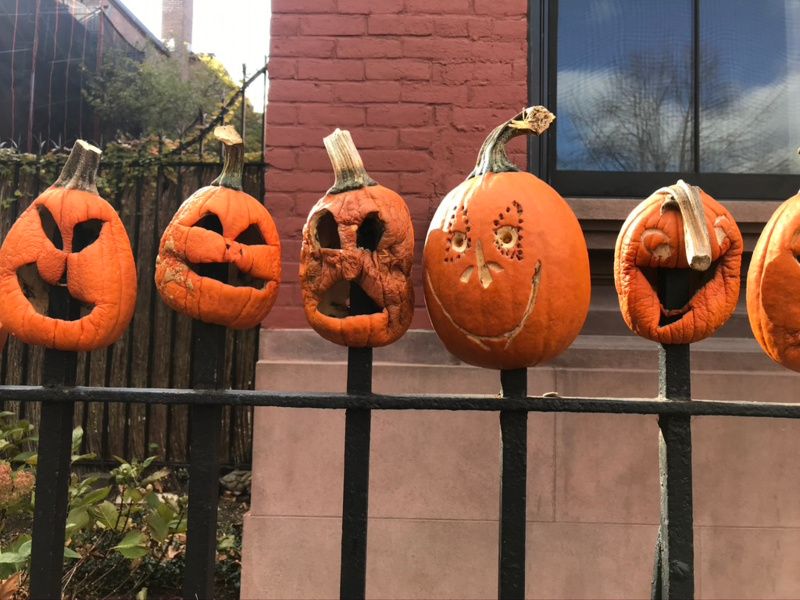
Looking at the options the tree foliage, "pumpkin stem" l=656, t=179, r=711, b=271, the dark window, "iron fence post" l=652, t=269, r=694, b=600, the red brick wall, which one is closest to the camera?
"pumpkin stem" l=656, t=179, r=711, b=271

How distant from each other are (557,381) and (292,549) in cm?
131

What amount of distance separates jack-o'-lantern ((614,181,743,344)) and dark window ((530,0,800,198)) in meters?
1.66

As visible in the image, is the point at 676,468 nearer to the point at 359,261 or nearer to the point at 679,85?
the point at 359,261

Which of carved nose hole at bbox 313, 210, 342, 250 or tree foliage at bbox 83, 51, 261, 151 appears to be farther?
tree foliage at bbox 83, 51, 261, 151

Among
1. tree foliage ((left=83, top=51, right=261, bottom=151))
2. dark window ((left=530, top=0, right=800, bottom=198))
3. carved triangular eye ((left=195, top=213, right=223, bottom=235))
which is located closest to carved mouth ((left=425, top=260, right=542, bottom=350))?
carved triangular eye ((left=195, top=213, right=223, bottom=235))

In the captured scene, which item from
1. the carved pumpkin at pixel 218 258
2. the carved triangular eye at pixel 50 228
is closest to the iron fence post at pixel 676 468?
the carved pumpkin at pixel 218 258

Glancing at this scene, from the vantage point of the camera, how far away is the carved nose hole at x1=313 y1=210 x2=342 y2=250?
1.11 metres

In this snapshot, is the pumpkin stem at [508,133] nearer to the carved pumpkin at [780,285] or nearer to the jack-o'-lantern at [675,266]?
→ the jack-o'-lantern at [675,266]

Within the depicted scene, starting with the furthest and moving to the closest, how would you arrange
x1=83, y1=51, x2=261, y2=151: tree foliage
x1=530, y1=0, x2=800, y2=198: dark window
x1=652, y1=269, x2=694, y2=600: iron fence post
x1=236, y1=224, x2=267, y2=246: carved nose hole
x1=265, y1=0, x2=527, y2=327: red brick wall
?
x1=83, y1=51, x2=261, y2=151: tree foliage
x1=530, y1=0, x2=800, y2=198: dark window
x1=265, y1=0, x2=527, y2=327: red brick wall
x1=236, y1=224, x2=267, y2=246: carved nose hole
x1=652, y1=269, x2=694, y2=600: iron fence post

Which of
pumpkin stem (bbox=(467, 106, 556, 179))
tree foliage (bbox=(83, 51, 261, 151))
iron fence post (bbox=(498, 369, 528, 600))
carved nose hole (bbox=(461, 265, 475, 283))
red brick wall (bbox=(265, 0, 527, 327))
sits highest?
tree foliage (bbox=(83, 51, 261, 151))

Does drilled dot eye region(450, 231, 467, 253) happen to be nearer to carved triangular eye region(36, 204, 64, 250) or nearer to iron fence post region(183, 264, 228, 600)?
iron fence post region(183, 264, 228, 600)

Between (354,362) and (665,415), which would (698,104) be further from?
(354,362)

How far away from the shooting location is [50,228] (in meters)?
1.15

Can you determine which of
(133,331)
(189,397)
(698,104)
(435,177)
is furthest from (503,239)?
(133,331)
